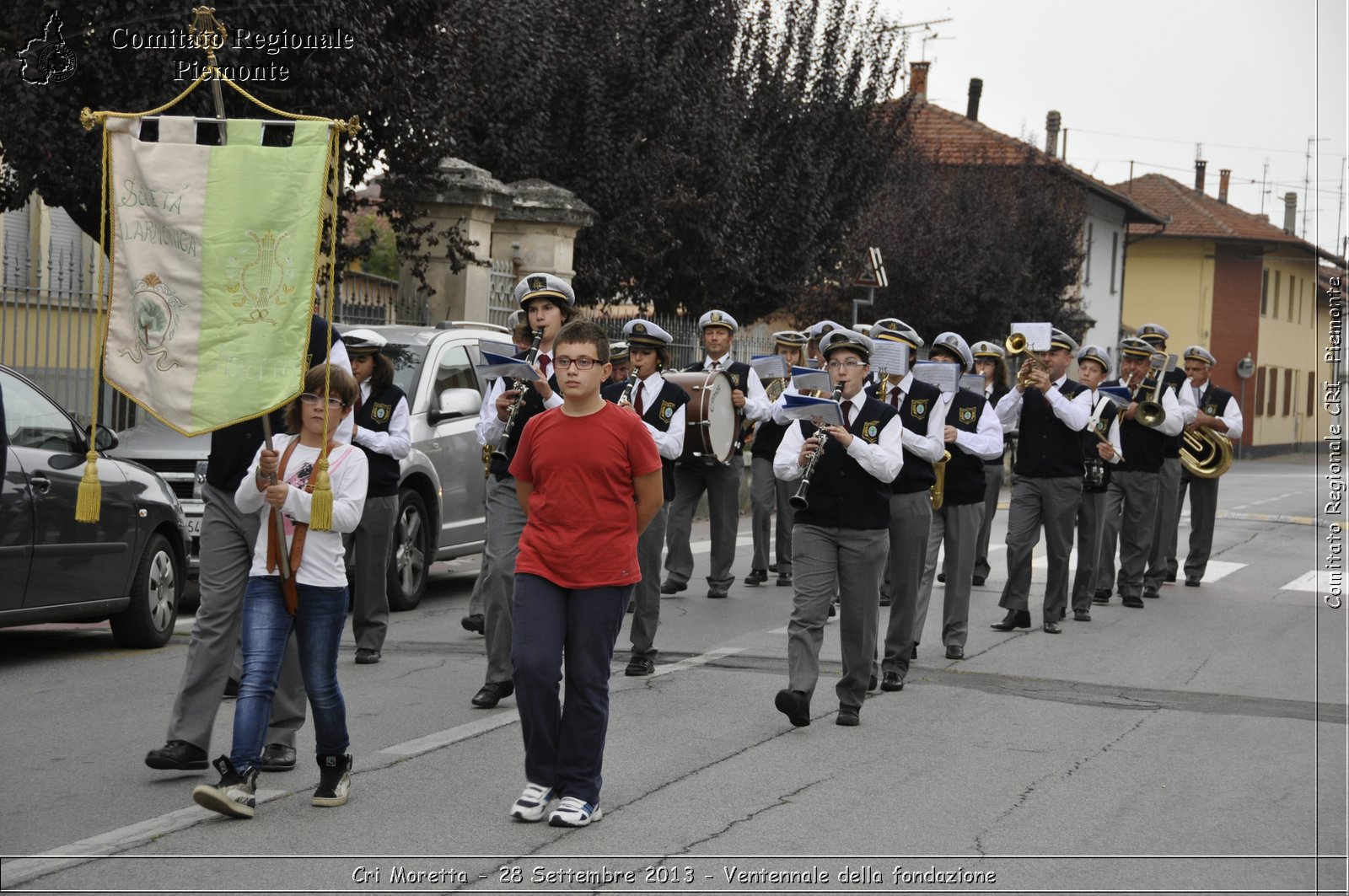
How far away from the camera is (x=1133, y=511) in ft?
47.0

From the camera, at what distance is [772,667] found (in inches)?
388

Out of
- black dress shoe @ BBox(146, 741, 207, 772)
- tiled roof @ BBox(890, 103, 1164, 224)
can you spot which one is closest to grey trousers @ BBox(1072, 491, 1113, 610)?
black dress shoe @ BBox(146, 741, 207, 772)

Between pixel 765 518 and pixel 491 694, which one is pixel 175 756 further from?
pixel 765 518

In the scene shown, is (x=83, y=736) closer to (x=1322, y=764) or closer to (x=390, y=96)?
(x=1322, y=764)

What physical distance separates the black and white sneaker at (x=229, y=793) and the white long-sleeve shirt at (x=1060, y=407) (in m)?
7.35

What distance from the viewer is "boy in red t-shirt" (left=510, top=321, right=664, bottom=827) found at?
239 inches

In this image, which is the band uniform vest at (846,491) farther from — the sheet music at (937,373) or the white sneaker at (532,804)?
the white sneaker at (532,804)

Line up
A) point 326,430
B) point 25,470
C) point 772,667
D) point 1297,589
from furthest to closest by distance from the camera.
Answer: point 1297,589 → point 772,667 → point 25,470 → point 326,430

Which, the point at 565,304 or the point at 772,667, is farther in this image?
the point at 772,667

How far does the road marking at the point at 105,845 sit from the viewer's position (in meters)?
5.31

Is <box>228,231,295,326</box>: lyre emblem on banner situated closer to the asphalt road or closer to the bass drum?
the asphalt road

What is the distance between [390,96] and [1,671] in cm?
682

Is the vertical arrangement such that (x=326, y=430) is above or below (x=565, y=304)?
below

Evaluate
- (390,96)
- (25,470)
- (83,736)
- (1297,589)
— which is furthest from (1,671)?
(1297,589)
